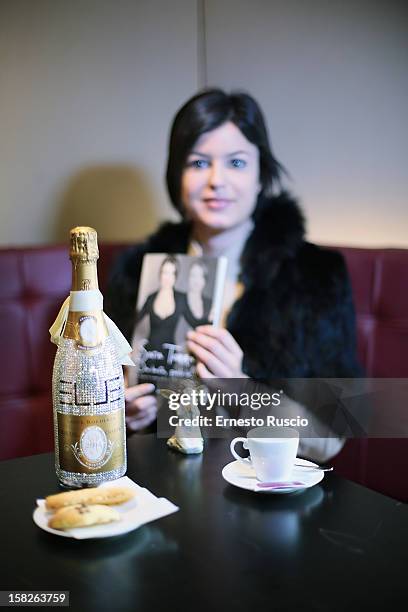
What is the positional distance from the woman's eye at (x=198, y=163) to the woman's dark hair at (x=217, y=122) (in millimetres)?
18

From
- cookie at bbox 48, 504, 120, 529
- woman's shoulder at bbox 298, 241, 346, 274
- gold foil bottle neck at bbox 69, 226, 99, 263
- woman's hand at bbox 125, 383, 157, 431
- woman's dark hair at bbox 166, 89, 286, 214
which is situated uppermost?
woman's dark hair at bbox 166, 89, 286, 214

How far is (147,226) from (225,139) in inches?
22.6

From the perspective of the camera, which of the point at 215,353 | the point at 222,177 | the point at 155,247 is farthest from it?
the point at 155,247

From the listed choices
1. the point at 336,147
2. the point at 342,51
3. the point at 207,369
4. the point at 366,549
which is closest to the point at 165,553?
the point at 366,549

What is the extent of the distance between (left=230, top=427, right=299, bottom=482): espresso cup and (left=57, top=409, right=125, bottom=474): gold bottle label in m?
0.16

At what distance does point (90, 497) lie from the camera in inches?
27.3

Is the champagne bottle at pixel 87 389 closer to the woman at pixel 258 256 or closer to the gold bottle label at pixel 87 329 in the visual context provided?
the gold bottle label at pixel 87 329

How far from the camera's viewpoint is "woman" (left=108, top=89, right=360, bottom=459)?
52.6 inches

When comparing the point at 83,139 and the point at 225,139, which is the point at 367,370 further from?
the point at 83,139

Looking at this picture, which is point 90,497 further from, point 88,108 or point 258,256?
point 88,108

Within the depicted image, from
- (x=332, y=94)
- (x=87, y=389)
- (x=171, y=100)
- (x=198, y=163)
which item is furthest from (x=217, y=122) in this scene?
(x=87, y=389)

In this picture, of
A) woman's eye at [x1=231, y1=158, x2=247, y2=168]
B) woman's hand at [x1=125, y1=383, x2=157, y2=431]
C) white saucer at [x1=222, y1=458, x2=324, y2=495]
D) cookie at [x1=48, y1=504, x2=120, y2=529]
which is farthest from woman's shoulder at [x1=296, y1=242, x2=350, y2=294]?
cookie at [x1=48, y1=504, x2=120, y2=529]

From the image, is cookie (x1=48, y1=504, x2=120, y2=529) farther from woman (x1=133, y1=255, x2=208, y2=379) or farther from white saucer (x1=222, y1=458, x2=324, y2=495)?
woman (x1=133, y1=255, x2=208, y2=379)

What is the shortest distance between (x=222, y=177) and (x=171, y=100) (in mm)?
593
